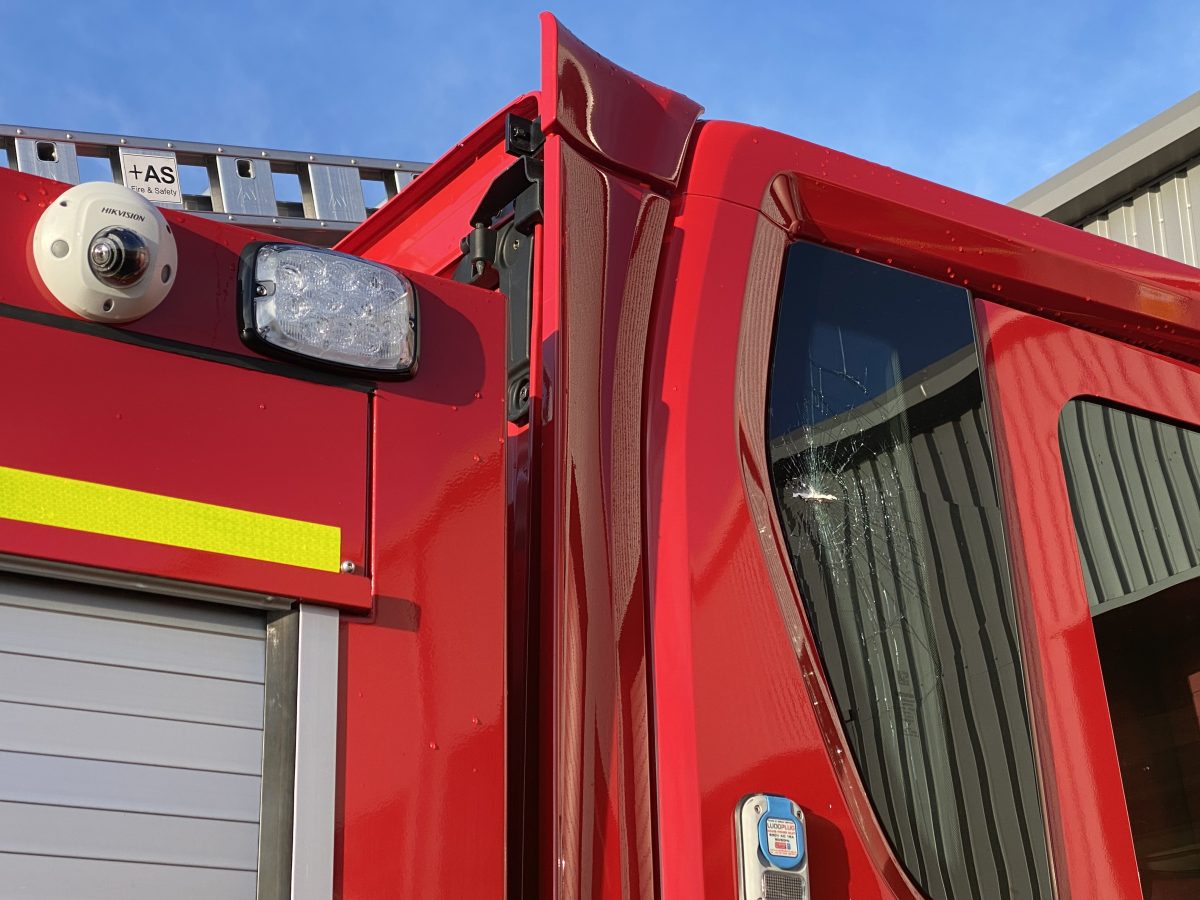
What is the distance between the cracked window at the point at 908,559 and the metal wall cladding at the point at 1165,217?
232 inches

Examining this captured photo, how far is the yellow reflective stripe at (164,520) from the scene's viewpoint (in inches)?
55.0

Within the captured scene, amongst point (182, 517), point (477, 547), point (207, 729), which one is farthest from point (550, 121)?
point (207, 729)

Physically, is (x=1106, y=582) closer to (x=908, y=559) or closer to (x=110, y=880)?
(x=908, y=559)

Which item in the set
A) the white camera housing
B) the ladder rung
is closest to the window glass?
the white camera housing

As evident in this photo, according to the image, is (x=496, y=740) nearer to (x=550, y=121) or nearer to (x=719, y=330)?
(x=719, y=330)

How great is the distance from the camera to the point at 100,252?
1.49 m

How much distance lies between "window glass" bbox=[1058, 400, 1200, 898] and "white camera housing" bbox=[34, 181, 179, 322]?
1297mm

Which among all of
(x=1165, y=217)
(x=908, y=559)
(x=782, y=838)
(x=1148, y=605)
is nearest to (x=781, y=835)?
(x=782, y=838)

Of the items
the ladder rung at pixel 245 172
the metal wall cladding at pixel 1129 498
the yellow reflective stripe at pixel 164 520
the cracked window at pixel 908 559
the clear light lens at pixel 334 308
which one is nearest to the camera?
the yellow reflective stripe at pixel 164 520

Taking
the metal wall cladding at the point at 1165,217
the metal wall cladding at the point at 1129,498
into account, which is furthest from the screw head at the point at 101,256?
the metal wall cladding at the point at 1165,217

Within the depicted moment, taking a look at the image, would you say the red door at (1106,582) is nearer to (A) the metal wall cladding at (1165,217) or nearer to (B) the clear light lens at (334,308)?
(B) the clear light lens at (334,308)

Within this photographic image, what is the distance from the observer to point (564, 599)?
1.69 metres

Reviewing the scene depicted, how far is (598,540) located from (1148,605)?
2.98 ft

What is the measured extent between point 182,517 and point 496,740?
1.28 ft
